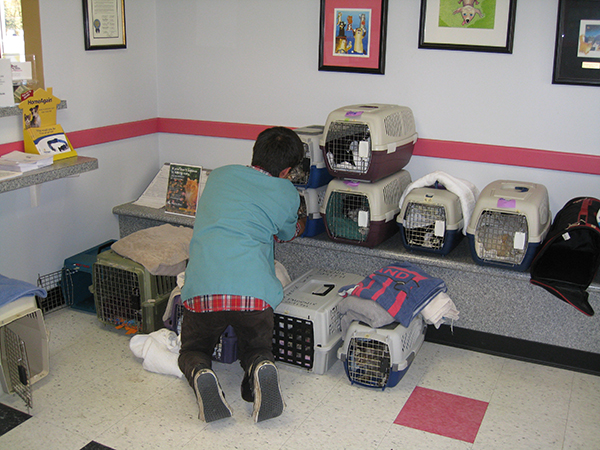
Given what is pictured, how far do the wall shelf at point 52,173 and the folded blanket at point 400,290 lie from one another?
4.62 ft

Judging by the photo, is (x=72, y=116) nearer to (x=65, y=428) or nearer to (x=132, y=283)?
(x=132, y=283)

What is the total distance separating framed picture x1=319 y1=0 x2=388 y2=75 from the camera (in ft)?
10.6

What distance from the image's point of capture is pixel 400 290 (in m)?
2.68

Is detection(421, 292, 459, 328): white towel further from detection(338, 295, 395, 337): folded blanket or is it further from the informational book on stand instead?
the informational book on stand

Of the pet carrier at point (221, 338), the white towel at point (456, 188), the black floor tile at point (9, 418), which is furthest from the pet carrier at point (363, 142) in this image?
the black floor tile at point (9, 418)

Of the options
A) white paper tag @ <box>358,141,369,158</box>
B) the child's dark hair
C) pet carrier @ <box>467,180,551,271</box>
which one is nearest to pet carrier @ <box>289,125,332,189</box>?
white paper tag @ <box>358,141,369,158</box>

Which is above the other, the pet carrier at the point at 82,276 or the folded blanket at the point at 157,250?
the folded blanket at the point at 157,250

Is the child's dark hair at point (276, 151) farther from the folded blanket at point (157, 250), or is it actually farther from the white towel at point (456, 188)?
the folded blanket at point (157, 250)

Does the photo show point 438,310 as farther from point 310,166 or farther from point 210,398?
point 210,398

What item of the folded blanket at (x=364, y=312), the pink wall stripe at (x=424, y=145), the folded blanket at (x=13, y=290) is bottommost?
the folded blanket at (x=364, y=312)

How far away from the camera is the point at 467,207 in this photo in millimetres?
2936

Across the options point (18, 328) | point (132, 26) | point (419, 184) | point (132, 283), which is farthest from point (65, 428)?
point (132, 26)

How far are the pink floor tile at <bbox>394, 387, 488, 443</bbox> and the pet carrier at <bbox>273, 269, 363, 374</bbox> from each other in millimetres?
433

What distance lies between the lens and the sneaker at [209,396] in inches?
90.8
